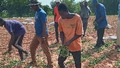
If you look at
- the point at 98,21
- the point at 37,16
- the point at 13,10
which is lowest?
the point at 13,10

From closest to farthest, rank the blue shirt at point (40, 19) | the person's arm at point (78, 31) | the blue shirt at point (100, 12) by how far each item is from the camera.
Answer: the person's arm at point (78, 31) → the blue shirt at point (40, 19) → the blue shirt at point (100, 12)

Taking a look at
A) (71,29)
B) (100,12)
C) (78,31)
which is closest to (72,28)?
(71,29)

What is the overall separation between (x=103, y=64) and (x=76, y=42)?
85.1 inches

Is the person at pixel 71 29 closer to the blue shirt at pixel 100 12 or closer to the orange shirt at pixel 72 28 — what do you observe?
the orange shirt at pixel 72 28

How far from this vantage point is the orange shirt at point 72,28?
552 centimetres

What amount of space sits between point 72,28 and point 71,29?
0.03 metres

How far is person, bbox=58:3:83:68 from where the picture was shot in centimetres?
543

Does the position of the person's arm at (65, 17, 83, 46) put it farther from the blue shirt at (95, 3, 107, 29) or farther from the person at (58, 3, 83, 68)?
the blue shirt at (95, 3, 107, 29)

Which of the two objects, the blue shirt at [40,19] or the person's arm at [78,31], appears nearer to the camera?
the person's arm at [78,31]

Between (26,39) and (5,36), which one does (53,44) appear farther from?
(5,36)

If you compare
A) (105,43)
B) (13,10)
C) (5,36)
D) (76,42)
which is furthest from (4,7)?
(76,42)

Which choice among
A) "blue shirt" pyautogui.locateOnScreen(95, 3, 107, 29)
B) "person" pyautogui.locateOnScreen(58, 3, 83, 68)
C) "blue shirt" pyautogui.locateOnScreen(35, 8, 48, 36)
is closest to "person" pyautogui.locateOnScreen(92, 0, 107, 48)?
"blue shirt" pyautogui.locateOnScreen(95, 3, 107, 29)

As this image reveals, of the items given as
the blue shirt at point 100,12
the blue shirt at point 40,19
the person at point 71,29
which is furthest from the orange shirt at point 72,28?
the blue shirt at point 100,12

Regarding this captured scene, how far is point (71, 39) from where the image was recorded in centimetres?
558
